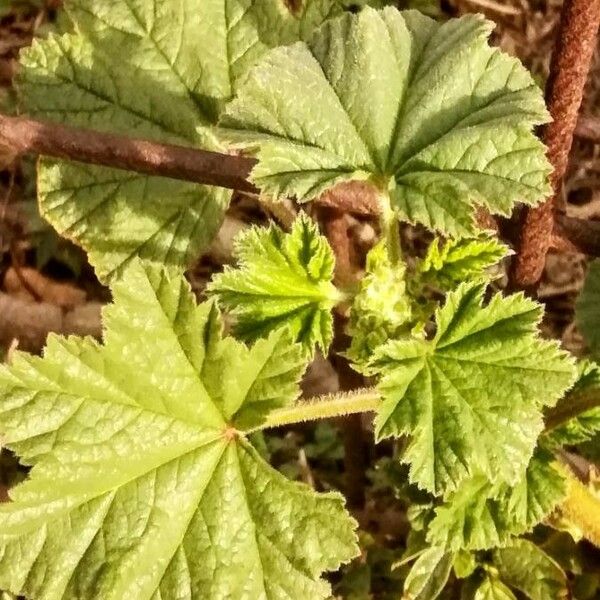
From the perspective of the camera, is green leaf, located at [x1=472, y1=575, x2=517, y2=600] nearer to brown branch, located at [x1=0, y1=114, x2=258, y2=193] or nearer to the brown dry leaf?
brown branch, located at [x1=0, y1=114, x2=258, y2=193]

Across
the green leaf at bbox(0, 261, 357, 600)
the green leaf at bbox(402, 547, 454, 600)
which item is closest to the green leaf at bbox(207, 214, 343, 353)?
the green leaf at bbox(0, 261, 357, 600)

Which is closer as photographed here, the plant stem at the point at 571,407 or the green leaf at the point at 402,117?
the green leaf at the point at 402,117

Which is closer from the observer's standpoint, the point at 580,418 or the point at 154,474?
the point at 154,474

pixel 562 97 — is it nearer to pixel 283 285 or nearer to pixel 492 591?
pixel 283 285

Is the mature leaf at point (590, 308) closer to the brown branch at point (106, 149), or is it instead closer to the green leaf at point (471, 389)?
the green leaf at point (471, 389)

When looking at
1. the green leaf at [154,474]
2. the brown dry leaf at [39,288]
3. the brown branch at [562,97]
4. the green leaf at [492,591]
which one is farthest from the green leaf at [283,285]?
the brown dry leaf at [39,288]

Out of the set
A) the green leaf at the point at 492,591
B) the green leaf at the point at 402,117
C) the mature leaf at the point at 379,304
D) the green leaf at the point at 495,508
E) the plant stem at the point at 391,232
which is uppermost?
the green leaf at the point at 402,117

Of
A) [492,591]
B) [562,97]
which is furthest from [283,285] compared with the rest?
[492,591]
